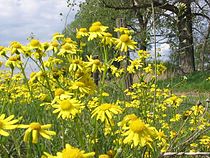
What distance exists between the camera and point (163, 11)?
643 inches

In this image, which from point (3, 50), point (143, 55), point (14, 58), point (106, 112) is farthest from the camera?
point (143, 55)

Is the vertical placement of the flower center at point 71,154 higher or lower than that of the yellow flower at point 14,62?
lower

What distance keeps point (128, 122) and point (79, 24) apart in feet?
87.2

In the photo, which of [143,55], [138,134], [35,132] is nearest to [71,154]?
[35,132]

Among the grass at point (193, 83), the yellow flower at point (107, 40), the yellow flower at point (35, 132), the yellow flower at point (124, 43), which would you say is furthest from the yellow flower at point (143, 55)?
the grass at point (193, 83)

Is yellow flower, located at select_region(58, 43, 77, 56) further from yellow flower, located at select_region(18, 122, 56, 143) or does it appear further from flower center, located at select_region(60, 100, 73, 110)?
yellow flower, located at select_region(18, 122, 56, 143)

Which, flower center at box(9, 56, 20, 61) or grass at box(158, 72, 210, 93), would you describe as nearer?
flower center at box(9, 56, 20, 61)

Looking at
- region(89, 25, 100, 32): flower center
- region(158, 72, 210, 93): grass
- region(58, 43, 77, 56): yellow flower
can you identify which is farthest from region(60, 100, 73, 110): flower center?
region(158, 72, 210, 93): grass

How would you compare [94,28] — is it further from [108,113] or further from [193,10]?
[193,10]

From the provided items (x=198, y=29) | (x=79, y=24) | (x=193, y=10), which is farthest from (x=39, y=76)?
(x=79, y=24)

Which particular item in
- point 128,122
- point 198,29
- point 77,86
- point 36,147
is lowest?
point 36,147

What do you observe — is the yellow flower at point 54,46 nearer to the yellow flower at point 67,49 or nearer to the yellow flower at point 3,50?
the yellow flower at point 67,49

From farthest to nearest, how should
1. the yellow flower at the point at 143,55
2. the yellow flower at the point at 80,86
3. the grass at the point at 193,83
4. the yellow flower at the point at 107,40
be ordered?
the grass at the point at 193,83, the yellow flower at the point at 143,55, the yellow flower at the point at 107,40, the yellow flower at the point at 80,86

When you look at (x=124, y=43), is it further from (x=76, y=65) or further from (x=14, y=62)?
(x=14, y=62)
